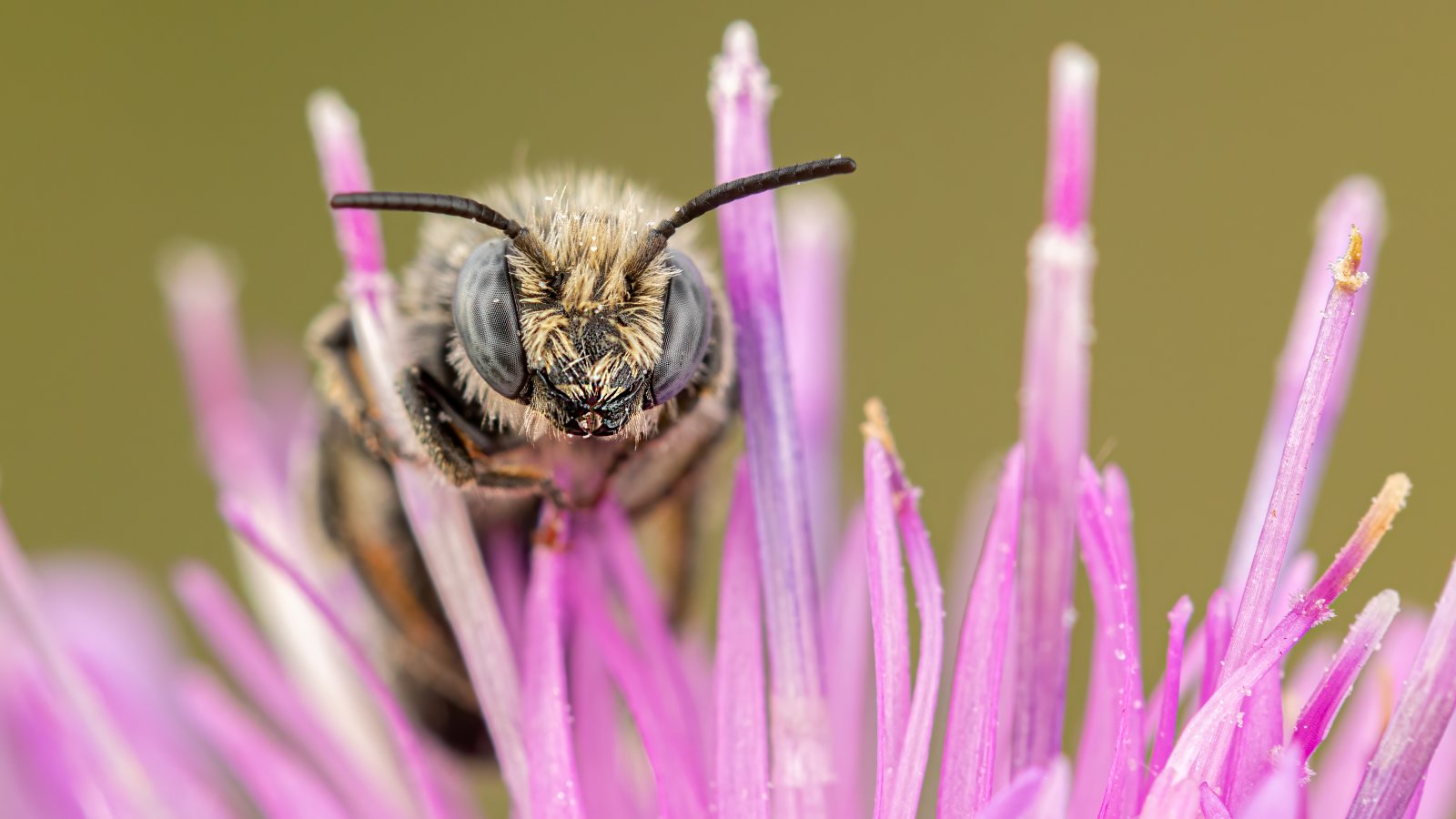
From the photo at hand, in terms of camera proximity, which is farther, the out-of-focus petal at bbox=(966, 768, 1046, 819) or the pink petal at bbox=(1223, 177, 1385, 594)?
the pink petal at bbox=(1223, 177, 1385, 594)

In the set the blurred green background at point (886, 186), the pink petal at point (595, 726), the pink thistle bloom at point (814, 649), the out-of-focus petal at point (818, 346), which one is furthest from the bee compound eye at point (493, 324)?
the blurred green background at point (886, 186)

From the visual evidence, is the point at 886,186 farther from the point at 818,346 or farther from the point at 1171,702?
the point at 1171,702

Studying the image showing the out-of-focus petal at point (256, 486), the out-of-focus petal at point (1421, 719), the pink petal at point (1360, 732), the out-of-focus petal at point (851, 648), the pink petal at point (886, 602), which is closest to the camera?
the out-of-focus petal at point (1421, 719)

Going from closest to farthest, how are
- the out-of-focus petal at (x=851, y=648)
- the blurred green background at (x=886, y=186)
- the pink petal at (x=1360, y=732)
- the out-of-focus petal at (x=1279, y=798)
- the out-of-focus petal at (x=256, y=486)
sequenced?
the out-of-focus petal at (x=1279, y=798) < the pink petal at (x=1360, y=732) < the out-of-focus petal at (x=851, y=648) < the out-of-focus petal at (x=256, y=486) < the blurred green background at (x=886, y=186)

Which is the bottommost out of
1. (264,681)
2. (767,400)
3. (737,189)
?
(264,681)

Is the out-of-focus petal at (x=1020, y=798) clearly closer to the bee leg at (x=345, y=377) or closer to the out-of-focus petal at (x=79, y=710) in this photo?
the bee leg at (x=345, y=377)

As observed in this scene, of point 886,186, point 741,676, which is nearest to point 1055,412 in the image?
point 741,676

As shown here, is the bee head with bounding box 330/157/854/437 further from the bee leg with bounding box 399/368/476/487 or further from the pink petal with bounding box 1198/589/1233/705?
the pink petal with bounding box 1198/589/1233/705

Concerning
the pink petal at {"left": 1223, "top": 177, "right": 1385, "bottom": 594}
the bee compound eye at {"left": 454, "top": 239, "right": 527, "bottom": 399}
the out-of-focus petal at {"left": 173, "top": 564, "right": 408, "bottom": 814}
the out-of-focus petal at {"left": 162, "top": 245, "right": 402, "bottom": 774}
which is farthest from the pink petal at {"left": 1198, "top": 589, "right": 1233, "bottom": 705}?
the out-of-focus petal at {"left": 162, "top": 245, "right": 402, "bottom": 774}
